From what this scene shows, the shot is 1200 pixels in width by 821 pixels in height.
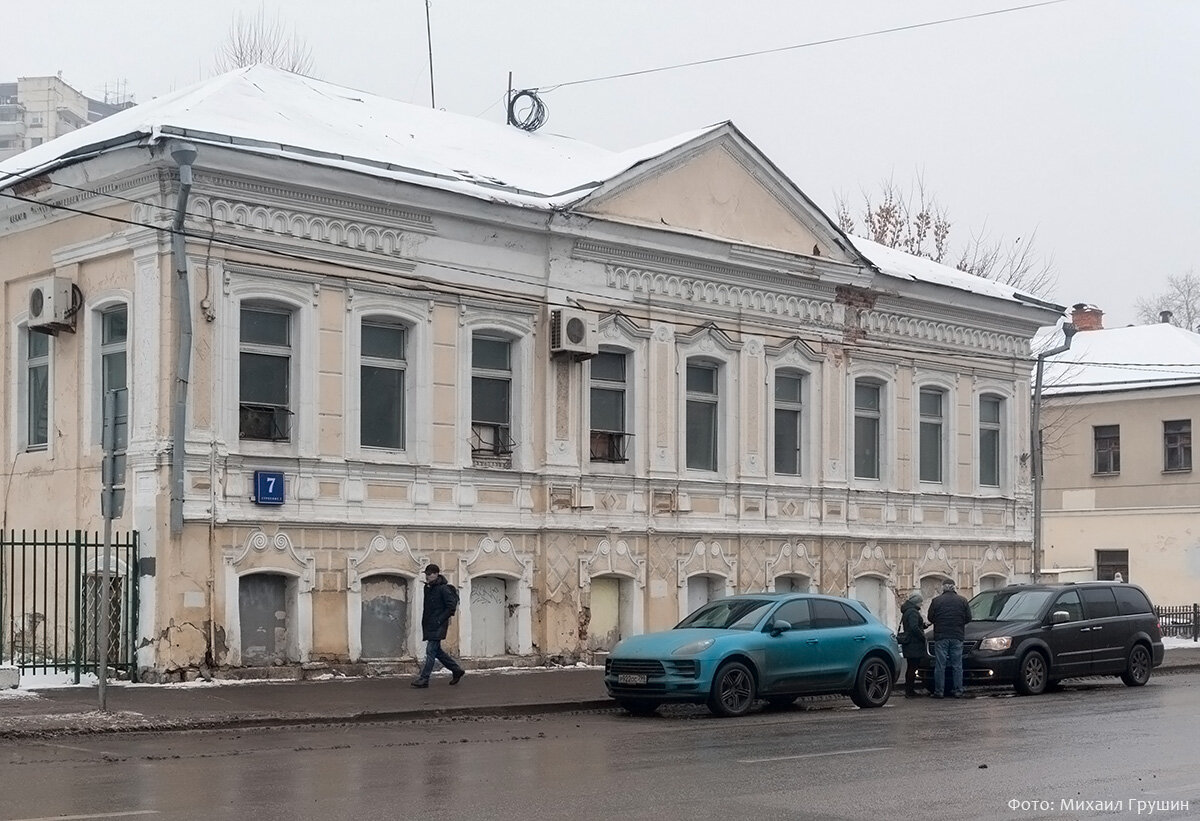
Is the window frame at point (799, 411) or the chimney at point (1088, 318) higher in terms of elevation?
the chimney at point (1088, 318)

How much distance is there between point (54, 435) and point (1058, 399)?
3339 centimetres

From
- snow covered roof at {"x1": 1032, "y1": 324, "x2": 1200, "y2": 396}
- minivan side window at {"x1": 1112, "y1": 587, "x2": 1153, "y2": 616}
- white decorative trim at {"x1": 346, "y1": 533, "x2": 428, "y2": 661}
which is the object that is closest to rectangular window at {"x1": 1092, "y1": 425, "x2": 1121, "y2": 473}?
snow covered roof at {"x1": 1032, "y1": 324, "x2": 1200, "y2": 396}

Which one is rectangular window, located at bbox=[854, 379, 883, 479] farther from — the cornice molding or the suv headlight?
the suv headlight

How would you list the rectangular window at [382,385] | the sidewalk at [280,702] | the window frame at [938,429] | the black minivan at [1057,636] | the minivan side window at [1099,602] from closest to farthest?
the sidewalk at [280,702] → the black minivan at [1057,636] → the rectangular window at [382,385] → the minivan side window at [1099,602] → the window frame at [938,429]

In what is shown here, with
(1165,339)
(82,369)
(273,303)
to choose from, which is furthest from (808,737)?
(1165,339)

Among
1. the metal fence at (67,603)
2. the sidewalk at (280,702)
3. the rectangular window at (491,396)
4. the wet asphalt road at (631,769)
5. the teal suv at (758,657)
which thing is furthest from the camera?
the rectangular window at (491,396)

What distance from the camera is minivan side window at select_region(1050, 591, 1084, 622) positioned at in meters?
23.3

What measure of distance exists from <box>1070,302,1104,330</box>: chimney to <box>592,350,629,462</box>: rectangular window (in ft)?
107

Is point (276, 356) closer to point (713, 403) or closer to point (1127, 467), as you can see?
point (713, 403)

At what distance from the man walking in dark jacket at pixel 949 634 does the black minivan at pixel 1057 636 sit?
0.42m

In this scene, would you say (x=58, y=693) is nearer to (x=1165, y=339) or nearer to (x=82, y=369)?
(x=82, y=369)

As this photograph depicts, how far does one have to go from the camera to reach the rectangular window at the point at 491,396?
24.4 meters

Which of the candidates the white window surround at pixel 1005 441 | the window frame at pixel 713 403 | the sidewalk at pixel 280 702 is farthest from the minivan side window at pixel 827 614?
the white window surround at pixel 1005 441

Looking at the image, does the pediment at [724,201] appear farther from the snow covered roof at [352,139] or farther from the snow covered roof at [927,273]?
the snow covered roof at [927,273]
